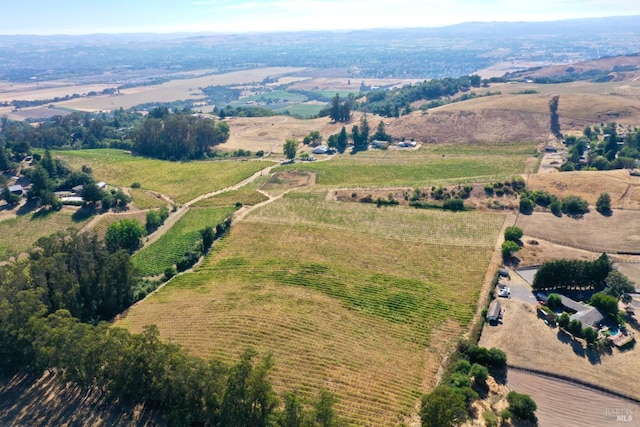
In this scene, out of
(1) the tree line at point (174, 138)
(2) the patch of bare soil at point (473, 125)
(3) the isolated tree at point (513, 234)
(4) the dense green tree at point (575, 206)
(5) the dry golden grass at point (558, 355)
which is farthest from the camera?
(1) the tree line at point (174, 138)

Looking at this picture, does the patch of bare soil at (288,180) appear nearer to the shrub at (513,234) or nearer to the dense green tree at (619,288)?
the shrub at (513,234)

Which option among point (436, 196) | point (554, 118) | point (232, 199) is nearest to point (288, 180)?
point (232, 199)

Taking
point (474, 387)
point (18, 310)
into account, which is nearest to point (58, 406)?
point (18, 310)

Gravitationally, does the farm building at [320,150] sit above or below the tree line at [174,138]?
below

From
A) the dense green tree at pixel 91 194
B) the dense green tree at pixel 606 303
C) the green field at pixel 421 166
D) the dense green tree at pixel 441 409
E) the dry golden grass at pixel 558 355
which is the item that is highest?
the dense green tree at pixel 441 409

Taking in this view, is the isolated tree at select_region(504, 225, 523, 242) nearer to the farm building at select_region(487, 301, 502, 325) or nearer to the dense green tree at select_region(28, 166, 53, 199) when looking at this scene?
the farm building at select_region(487, 301, 502, 325)

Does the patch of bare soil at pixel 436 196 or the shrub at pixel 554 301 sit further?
the patch of bare soil at pixel 436 196

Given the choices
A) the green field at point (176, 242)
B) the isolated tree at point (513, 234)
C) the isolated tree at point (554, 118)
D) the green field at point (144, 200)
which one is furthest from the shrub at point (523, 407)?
the isolated tree at point (554, 118)
